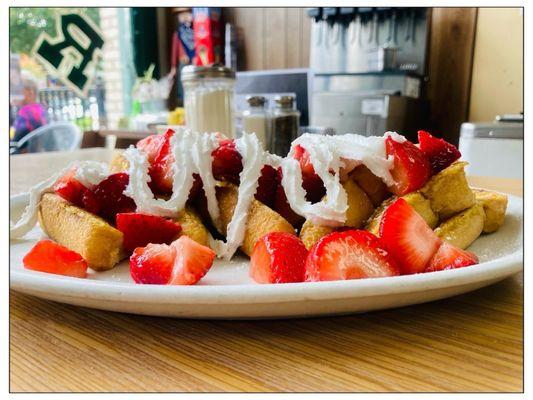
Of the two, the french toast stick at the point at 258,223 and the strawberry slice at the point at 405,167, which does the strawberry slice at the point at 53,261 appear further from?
the strawberry slice at the point at 405,167

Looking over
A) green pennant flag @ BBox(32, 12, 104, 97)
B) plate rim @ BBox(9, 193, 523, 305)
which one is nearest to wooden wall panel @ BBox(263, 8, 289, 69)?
green pennant flag @ BBox(32, 12, 104, 97)

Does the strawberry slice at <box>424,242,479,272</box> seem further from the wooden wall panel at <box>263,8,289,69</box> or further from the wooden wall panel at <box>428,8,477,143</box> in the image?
the wooden wall panel at <box>263,8,289,69</box>

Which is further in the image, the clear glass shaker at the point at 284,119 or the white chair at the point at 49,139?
the white chair at the point at 49,139

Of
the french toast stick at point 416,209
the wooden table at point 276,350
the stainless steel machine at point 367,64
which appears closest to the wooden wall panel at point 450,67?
the stainless steel machine at point 367,64

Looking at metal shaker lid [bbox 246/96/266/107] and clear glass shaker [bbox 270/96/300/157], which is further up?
metal shaker lid [bbox 246/96/266/107]

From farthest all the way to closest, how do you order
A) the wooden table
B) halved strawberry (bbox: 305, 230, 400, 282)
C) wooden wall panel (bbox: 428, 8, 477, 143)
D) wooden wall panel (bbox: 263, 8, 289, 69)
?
1. wooden wall panel (bbox: 263, 8, 289, 69)
2. wooden wall panel (bbox: 428, 8, 477, 143)
3. halved strawberry (bbox: 305, 230, 400, 282)
4. the wooden table

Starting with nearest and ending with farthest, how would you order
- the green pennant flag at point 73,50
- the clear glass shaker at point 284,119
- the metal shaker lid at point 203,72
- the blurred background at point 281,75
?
the clear glass shaker at point 284,119, the metal shaker lid at point 203,72, the blurred background at point 281,75, the green pennant flag at point 73,50

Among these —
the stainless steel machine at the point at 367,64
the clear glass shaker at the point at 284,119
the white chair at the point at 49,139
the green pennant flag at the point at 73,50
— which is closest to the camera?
the clear glass shaker at the point at 284,119
